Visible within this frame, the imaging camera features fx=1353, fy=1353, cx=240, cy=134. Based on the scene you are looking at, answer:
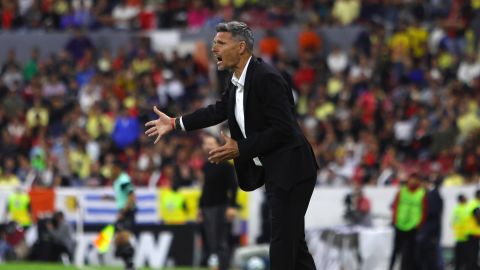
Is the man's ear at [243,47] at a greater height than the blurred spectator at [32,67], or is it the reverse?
the man's ear at [243,47]

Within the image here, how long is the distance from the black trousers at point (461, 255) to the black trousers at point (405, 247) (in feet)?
2.09

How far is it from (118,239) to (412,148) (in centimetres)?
1146

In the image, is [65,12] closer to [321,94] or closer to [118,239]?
[321,94]

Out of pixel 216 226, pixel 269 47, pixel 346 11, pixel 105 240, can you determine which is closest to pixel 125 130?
Answer: pixel 269 47

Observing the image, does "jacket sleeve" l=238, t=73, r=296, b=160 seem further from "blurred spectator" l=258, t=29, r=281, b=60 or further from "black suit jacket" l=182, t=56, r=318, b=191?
"blurred spectator" l=258, t=29, r=281, b=60

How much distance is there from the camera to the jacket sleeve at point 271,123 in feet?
29.6

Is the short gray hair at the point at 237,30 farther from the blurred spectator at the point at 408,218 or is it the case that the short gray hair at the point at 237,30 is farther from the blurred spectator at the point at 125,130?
the blurred spectator at the point at 125,130

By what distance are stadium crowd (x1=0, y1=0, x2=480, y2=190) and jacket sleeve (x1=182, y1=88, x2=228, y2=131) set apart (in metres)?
14.1

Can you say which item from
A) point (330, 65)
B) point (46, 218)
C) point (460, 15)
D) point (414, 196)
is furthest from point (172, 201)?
point (460, 15)

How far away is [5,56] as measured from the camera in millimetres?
31484

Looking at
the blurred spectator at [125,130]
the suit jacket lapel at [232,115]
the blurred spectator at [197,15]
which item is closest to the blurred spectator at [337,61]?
the blurred spectator at [197,15]

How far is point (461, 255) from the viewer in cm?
2020

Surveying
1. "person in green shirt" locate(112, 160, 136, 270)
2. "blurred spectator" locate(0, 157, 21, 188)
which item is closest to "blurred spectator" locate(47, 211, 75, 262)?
"blurred spectator" locate(0, 157, 21, 188)

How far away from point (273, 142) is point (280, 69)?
693 inches
